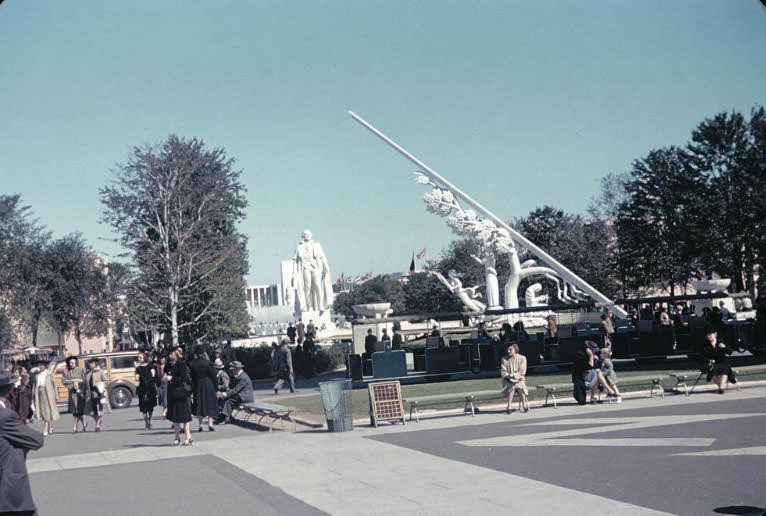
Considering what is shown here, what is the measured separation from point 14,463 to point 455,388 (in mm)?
19359

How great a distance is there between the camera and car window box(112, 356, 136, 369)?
1213 inches

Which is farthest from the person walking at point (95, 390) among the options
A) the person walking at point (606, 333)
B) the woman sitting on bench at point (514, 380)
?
the person walking at point (606, 333)

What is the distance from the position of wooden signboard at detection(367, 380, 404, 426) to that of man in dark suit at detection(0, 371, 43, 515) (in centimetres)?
1141

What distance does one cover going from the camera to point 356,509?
→ 32.9 ft

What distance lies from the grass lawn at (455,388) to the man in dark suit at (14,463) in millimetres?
13321

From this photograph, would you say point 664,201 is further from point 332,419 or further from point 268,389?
point 332,419

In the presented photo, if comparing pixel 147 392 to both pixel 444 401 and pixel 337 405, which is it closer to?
pixel 337 405

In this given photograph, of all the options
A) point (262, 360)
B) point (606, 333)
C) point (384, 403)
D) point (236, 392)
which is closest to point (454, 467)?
point (384, 403)

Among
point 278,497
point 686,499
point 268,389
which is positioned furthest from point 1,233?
point 686,499

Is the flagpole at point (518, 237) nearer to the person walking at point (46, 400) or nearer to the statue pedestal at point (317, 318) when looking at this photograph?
the statue pedestal at point (317, 318)

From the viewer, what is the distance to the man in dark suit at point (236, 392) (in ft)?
70.3

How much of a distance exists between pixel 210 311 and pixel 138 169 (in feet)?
24.0

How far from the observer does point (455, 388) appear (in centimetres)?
2594

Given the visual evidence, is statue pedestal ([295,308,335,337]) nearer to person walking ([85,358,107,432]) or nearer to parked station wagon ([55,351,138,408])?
parked station wagon ([55,351,138,408])
